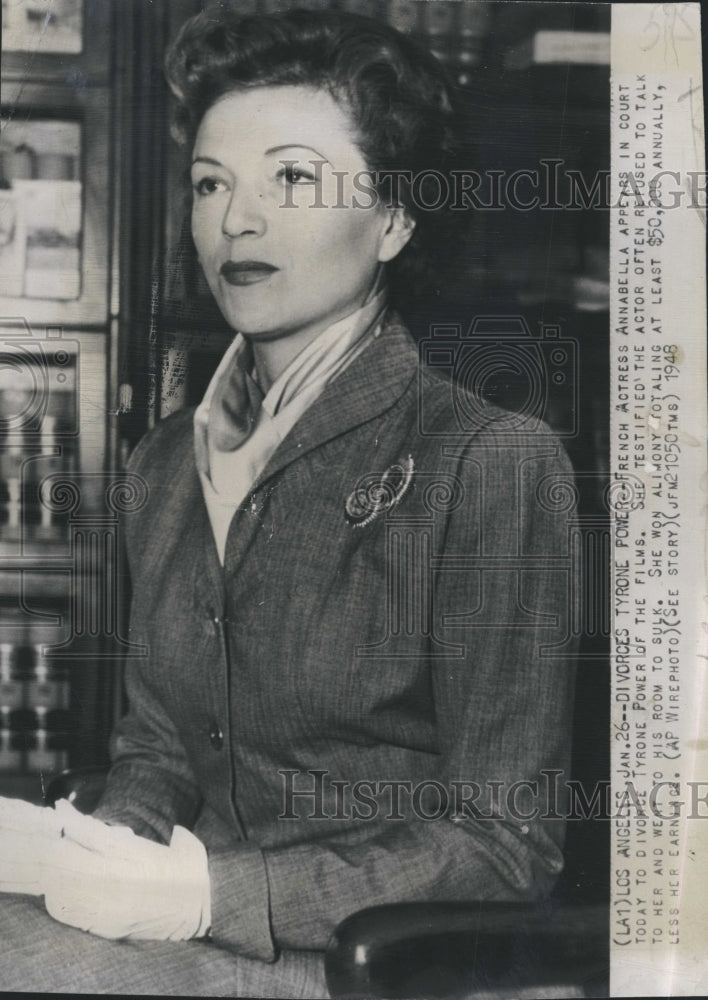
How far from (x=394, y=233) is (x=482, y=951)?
99cm

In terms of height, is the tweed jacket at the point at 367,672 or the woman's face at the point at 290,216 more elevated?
the woman's face at the point at 290,216

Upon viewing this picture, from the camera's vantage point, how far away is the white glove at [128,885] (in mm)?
1262

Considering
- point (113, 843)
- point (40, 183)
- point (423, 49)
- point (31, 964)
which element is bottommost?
point (31, 964)

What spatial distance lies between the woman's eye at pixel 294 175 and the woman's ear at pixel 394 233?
0.38 feet

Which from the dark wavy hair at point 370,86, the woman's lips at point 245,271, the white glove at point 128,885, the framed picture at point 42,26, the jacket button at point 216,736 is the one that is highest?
the framed picture at point 42,26

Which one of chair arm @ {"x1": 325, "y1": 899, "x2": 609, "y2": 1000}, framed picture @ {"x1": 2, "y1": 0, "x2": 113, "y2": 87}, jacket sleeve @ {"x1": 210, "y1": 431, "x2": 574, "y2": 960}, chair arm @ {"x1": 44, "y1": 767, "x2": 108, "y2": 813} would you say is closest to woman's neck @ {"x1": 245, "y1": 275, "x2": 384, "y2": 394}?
jacket sleeve @ {"x1": 210, "y1": 431, "x2": 574, "y2": 960}

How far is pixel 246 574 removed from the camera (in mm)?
1267

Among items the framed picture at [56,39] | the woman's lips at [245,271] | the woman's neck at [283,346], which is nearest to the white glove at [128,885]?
the woman's neck at [283,346]

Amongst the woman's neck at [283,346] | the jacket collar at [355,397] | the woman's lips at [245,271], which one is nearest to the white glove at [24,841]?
the jacket collar at [355,397]

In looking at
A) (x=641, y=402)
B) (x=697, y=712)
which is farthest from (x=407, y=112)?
(x=697, y=712)

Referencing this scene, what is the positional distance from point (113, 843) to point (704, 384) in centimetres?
103

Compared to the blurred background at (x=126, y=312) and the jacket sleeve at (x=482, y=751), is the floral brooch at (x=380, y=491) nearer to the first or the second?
the jacket sleeve at (x=482, y=751)

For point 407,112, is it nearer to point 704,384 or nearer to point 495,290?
point 495,290

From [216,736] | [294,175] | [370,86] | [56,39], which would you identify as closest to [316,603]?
[216,736]
